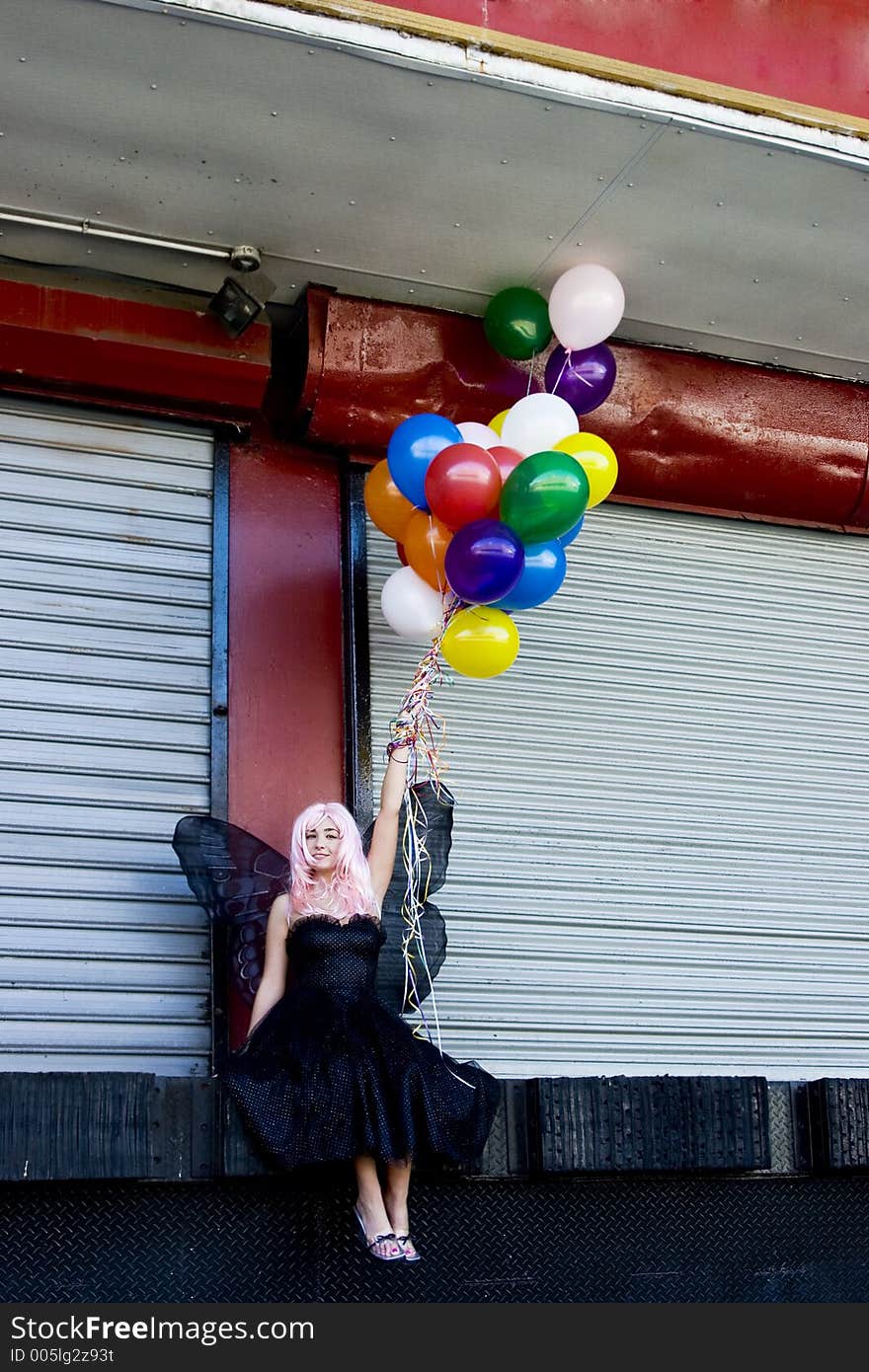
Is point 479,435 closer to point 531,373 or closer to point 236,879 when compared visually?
point 531,373

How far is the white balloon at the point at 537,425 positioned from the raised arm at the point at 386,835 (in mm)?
1155

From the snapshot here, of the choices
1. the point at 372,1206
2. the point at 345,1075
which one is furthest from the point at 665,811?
the point at 372,1206

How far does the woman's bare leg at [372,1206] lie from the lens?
4477 millimetres

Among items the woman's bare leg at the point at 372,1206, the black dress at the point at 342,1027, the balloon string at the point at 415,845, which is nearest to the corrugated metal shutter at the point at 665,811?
the balloon string at the point at 415,845

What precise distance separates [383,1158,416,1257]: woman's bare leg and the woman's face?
94cm

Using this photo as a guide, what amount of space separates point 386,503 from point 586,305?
0.99 m

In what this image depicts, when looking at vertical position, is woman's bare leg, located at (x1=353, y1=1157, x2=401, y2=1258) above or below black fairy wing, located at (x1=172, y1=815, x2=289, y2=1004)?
below

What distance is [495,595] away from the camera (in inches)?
191

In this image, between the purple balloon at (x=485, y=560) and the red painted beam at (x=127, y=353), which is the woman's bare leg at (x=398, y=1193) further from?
the red painted beam at (x=127, y=353)

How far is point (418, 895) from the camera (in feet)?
17.1

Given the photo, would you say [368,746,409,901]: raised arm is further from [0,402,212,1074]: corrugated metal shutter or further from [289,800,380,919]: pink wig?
[0,402,212,1074]: corrugated metal shutter

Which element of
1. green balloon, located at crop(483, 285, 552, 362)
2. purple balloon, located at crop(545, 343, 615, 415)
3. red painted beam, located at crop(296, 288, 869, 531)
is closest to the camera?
purple balloon, located at crop(545, 343, 615, 415)

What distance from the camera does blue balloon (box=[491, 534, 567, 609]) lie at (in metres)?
4.98

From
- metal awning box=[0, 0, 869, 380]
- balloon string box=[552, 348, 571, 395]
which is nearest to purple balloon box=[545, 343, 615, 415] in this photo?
balloon string box=[552, 348, 571, 395]
